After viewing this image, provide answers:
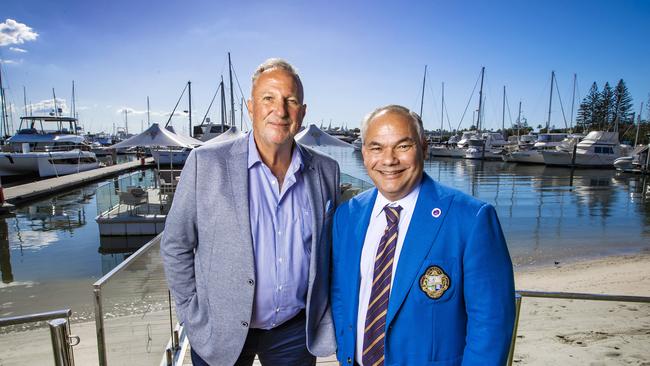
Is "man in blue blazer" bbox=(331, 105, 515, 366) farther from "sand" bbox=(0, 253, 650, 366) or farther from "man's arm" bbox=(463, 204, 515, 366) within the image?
"sand" bbox=(0, 253, 650, 366)

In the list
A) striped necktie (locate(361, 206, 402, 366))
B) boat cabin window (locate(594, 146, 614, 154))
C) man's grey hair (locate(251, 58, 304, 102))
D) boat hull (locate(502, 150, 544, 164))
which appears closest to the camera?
striped necktie (locate(361, 206, 402, 366))

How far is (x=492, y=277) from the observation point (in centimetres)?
132

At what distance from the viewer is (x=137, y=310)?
2.42 m

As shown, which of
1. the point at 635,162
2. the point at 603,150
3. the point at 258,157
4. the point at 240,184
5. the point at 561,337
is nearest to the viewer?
the point at 240,184

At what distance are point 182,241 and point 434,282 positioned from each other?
1.11m

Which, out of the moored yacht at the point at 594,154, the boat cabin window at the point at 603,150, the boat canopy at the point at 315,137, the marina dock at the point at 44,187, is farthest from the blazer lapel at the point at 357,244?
the boat cabin window at the point at 603,150

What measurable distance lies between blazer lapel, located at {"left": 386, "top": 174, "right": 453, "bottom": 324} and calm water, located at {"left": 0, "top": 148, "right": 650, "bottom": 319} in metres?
7.40

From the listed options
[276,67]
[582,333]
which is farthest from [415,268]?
[582,333]

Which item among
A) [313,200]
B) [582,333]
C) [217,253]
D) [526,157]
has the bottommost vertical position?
[582,333]

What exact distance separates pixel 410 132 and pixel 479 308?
741 mm

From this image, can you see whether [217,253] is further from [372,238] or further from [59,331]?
[59,331]

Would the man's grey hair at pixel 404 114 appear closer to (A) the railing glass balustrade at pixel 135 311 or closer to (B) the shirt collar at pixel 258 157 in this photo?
(B) the shirt collar at pixel 258 157

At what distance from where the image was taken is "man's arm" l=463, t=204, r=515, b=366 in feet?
4.31

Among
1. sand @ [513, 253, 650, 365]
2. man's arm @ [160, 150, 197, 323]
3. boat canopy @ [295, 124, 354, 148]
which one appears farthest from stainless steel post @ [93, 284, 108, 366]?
boat canopy @ [295, 124, 354, 148]
